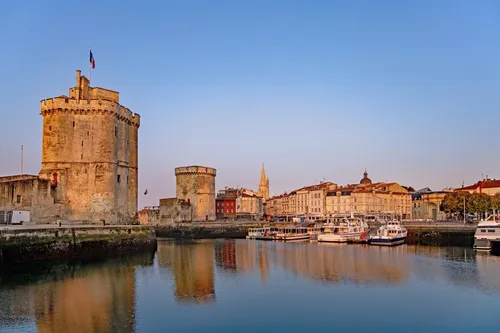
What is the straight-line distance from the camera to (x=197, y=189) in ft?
203

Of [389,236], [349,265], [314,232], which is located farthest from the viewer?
[314,232]

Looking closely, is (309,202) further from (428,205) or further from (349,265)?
(349,265)

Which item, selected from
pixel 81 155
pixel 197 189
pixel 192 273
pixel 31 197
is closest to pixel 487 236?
pixel 192 273

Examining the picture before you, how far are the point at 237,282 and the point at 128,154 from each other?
18.9m

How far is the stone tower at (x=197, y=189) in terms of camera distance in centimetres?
6178

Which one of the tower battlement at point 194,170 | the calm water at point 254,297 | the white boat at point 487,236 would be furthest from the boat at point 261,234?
the calm water at point 254,297

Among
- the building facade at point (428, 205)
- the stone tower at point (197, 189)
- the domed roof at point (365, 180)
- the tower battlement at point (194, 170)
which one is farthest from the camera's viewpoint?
the domed roof at point (365, 180)

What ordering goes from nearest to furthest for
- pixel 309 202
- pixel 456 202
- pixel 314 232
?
pixel 314 232
pixel 456 202
pixel 309 202

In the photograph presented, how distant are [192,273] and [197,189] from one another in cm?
3909

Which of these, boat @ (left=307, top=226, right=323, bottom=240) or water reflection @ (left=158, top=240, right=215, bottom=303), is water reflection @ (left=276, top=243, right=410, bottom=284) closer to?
water reflection @ (left=158, top=240, right=215, bottom=303)

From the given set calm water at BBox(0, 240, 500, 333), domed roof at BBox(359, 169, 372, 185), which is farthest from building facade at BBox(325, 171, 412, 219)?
calm water at BBox(0, 240, 500, 333)

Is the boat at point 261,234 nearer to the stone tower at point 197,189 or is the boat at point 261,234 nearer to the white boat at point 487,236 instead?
the stone tower at point 197,189

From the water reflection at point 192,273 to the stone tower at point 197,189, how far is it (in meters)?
27.0

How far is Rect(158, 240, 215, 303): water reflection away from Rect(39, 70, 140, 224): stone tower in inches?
225
